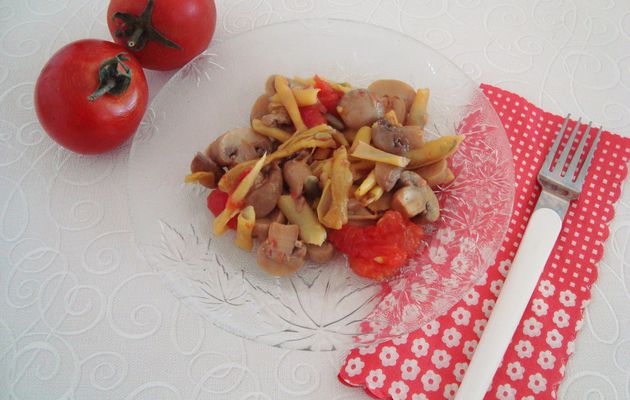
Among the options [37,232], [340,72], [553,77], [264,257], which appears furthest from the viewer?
[553,77]

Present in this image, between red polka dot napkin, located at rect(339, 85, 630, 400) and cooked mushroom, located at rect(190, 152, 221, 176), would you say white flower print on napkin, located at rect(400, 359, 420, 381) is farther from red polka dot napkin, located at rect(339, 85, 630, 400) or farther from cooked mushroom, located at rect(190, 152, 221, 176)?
cooked mushroom, located at rect(190, 152, 221, 176)

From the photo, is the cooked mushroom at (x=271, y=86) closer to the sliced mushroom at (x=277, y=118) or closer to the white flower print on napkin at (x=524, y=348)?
the sliced mushroom at (x=277, y=118)

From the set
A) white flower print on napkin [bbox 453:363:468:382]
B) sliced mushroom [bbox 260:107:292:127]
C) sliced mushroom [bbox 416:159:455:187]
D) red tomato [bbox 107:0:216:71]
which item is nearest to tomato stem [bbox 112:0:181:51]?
red tomato [bbox 107:0:216:71]

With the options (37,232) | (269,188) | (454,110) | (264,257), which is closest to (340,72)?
(454,110)

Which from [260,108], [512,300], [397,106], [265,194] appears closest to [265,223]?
[265,194]

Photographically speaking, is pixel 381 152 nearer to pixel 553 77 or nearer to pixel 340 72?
pixel 340 72

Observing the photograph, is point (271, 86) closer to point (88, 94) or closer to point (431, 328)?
point (88, 94)

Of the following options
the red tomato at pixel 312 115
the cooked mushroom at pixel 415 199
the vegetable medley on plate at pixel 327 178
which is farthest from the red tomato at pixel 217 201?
the cooked mushroom at pixel 415 199
